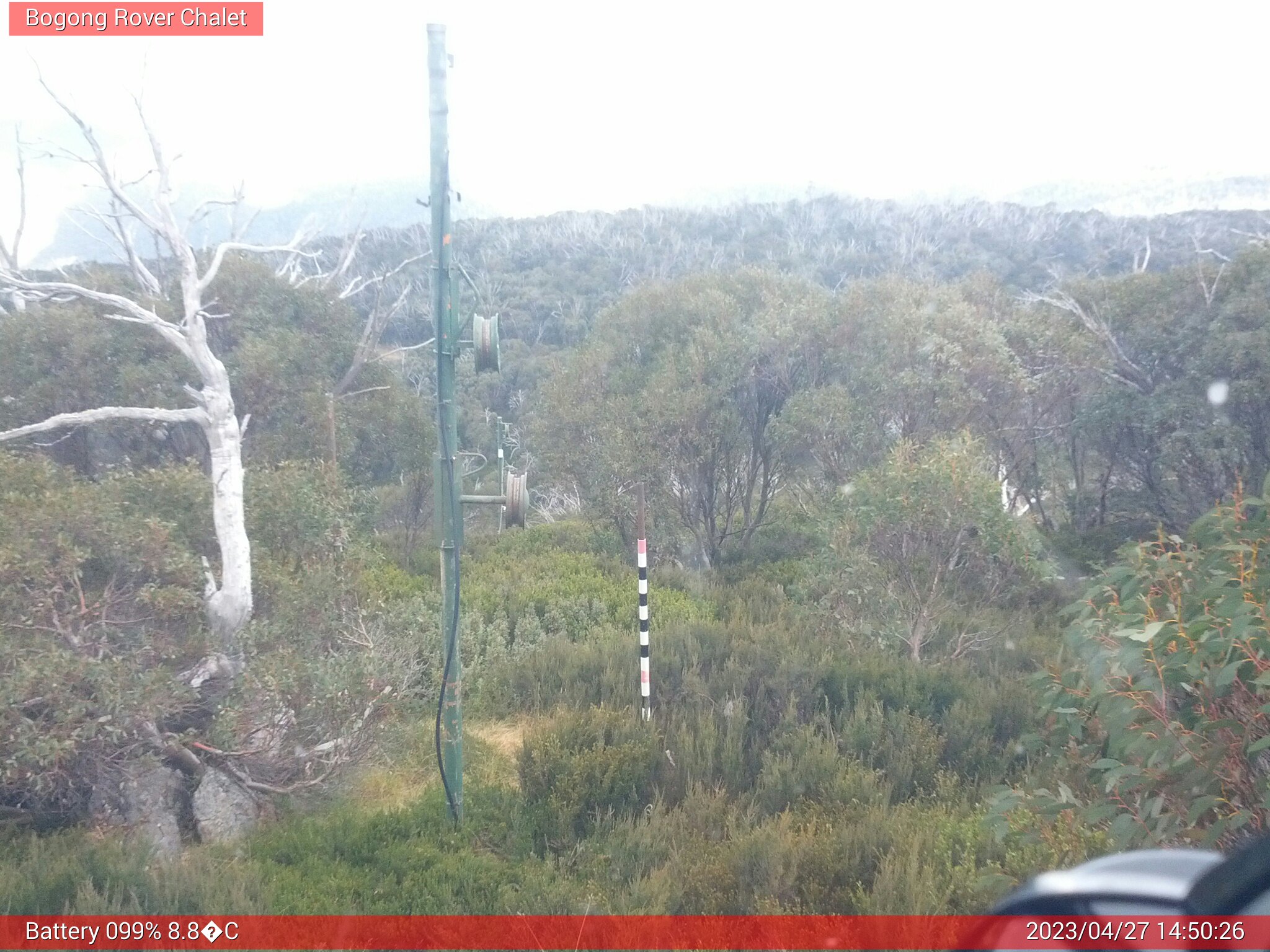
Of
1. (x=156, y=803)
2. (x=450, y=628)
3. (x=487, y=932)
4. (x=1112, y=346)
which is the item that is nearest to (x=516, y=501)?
(x=450, y=628)

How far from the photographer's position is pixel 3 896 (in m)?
3.96

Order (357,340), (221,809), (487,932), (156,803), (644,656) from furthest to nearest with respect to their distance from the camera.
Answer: (357,340) → (644,656) → (221,809) → (156,803) → (487,932)

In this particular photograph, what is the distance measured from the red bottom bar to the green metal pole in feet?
4.60

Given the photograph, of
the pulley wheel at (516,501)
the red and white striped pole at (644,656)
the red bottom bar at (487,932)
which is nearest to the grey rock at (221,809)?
the red bottom bar at (487,932)

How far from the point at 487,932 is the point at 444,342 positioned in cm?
324

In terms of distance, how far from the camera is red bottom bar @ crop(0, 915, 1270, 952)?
11.7 feet

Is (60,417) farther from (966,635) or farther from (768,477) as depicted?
(768,477)

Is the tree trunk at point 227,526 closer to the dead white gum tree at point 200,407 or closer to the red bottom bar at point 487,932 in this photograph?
the dead white gum tree at point 200,407

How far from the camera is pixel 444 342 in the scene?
521 centimetres

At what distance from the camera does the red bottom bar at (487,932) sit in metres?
3.58

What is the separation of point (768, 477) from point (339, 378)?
24.2 feet

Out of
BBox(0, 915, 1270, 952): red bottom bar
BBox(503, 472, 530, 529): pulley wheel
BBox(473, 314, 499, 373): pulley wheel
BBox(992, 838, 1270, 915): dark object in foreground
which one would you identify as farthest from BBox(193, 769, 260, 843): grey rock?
BBox(992, 838, 1270, 915): dark object in foreground

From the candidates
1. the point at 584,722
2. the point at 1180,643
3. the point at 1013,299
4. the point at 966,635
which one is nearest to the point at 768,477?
the point at 966,635

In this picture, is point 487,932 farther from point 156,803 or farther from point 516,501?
point 156,803
